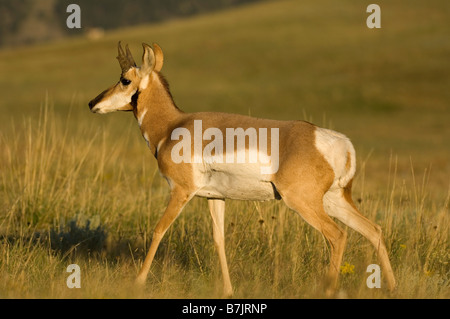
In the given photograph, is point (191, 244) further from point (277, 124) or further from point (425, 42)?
point (425, 42)

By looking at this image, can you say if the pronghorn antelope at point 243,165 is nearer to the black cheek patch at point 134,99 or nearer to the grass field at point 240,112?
the black cheek patch at point 134,99

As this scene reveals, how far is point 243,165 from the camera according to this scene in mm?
6316

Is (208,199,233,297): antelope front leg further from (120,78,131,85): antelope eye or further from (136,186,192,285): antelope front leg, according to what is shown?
(120,78,131,85): antelope eye

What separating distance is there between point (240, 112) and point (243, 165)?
33306mm

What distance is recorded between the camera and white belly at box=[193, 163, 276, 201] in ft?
20.7

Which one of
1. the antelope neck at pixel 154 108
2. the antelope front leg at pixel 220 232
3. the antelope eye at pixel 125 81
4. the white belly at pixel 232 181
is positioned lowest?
the antelope front leg at pixel 220 232

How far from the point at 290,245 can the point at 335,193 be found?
1367 millimetres

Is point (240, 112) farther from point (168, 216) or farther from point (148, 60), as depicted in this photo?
point (168, 216)

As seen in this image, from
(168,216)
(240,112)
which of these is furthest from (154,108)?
(240,112)

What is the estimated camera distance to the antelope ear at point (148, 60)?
6.82 meters

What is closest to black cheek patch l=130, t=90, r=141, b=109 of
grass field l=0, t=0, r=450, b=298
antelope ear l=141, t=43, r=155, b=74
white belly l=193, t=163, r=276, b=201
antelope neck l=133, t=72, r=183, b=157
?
antelope neck l=133, t=72, r=183, b=157

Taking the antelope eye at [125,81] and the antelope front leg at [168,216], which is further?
the antelope eye at [125,81]

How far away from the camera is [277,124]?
21.4 ft

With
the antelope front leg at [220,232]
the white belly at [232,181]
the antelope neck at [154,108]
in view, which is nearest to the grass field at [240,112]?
the antelope front leg at [220,232]
